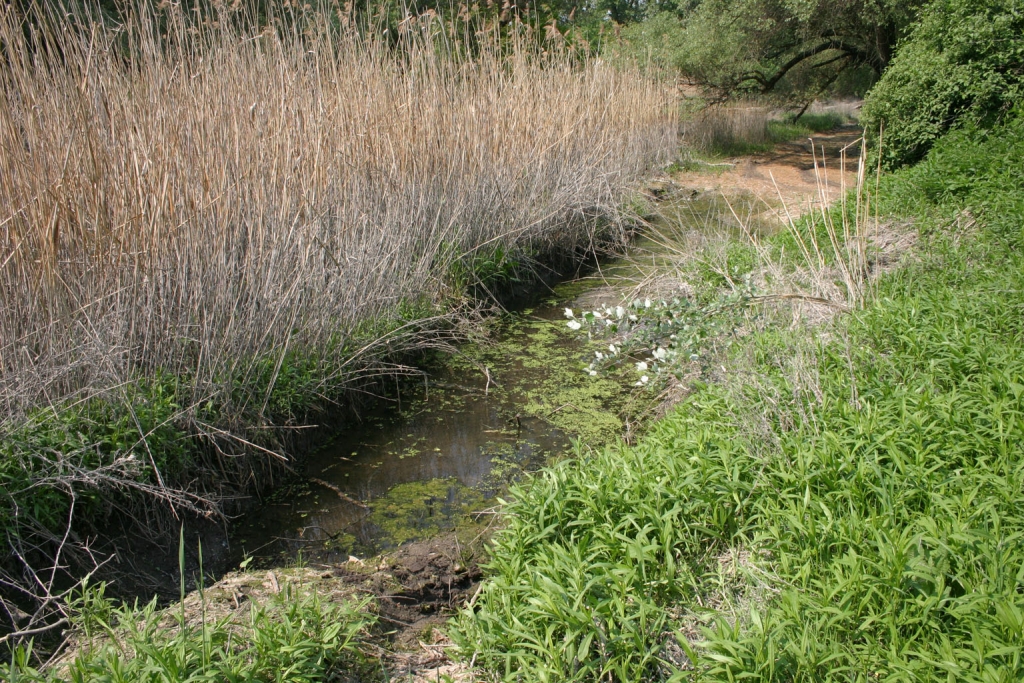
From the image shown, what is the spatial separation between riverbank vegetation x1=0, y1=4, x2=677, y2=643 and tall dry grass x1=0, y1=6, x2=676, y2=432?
1cm

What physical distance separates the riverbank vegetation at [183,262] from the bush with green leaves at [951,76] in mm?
5204

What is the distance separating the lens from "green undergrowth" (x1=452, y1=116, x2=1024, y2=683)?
191 cm

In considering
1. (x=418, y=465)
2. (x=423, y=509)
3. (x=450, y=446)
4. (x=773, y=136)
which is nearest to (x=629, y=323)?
(x=450, y=446)

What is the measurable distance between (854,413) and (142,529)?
9.32 feet

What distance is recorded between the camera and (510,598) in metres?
2.35

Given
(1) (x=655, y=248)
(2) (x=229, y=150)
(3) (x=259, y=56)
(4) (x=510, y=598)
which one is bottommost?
(1) (x=655, y=248)

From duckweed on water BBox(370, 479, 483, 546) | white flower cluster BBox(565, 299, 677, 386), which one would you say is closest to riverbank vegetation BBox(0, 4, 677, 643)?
duckweed on water BBox(370, 479, 483, 546)

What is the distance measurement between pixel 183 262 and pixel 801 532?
9.18 feet

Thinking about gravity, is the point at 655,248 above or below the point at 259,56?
below

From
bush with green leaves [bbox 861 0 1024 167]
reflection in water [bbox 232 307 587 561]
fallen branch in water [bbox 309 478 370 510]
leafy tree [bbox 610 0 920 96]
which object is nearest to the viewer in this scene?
reflection in water [bbox 232 307 587 561]

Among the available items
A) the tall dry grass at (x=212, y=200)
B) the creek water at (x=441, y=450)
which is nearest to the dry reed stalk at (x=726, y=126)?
the tall dry grass at (x=212, y=200)

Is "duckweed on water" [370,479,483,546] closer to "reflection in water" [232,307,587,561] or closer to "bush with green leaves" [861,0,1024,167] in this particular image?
"reflection in water" [232,307,587,561]

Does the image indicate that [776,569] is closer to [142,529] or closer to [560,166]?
[142,529]

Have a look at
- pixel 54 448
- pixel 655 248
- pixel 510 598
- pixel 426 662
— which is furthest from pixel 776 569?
pixel 655 248
